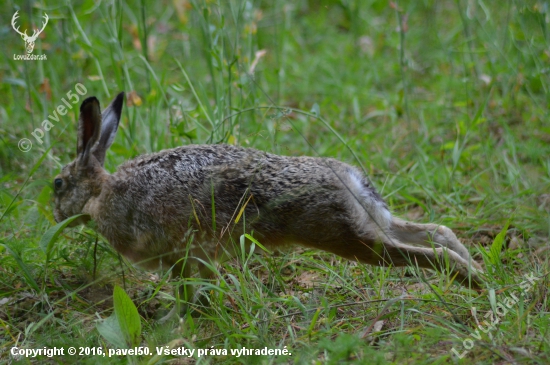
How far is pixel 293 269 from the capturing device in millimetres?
4680

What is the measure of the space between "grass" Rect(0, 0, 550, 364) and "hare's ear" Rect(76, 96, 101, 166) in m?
0.28

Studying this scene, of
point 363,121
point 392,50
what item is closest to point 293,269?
point 363,121

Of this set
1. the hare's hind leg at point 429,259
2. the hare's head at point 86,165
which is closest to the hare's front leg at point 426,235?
the hare's hind leg at point 429,259

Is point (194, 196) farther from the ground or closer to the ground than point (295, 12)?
closer to the ground

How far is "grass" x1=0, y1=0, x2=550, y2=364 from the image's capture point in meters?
3.62

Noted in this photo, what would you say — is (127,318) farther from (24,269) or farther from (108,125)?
(108,125)

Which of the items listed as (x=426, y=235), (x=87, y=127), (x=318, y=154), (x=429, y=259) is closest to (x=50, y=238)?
(x=87, y=127)

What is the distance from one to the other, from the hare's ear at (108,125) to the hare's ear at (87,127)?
0.45 ft

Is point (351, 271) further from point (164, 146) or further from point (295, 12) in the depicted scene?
point (295, 12)

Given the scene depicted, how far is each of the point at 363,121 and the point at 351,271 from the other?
110 inches

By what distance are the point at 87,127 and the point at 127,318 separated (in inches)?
72.9

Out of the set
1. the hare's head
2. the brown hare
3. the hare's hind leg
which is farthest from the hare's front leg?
the hare's head

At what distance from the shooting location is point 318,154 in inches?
165

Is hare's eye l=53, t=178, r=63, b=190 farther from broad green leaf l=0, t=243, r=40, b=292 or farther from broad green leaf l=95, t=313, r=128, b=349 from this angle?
broad green leaf l=95, t=313, r=128, b=349
